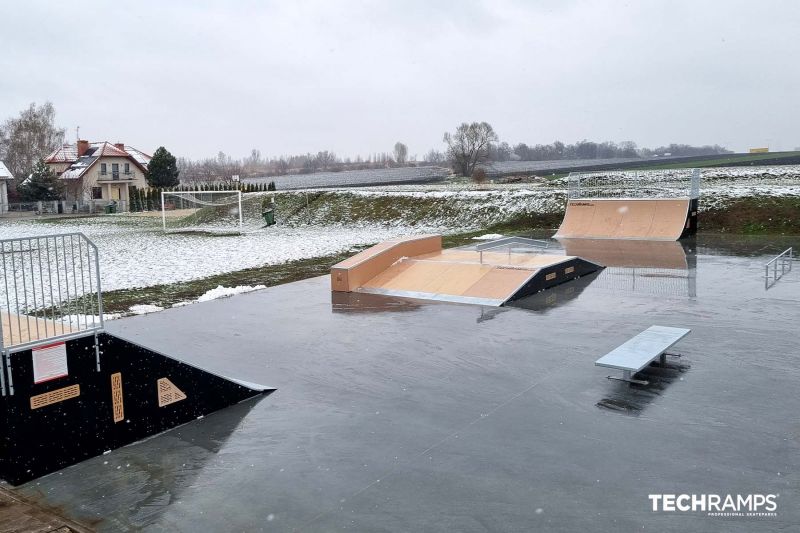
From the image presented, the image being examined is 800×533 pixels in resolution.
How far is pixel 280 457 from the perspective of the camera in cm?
660

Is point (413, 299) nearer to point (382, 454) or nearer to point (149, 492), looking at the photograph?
point (382, 454)

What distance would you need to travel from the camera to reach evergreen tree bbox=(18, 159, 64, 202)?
58031 millimetres

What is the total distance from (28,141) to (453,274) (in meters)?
74.5

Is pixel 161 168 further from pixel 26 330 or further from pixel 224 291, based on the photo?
pixel 26 330

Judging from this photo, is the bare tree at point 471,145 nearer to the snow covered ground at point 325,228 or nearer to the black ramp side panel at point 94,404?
the snow covered ground at point 325,228

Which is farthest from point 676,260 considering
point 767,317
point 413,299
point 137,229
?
point 137,229

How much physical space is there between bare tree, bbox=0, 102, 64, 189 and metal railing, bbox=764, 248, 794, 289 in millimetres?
75277

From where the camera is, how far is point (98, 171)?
216 feet

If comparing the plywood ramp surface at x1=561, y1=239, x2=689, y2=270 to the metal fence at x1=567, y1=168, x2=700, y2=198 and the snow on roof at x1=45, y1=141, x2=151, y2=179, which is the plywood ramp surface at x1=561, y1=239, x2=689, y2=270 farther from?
the snow on roof at x1=45, y1=141, x2=151, y2=179

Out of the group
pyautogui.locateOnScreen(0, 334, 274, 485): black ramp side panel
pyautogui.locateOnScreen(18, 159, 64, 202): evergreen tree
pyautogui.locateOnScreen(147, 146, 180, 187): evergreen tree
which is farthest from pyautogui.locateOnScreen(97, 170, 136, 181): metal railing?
pyautogui.locateOnScreen(0, 334, 274, 485): black ramp side panel

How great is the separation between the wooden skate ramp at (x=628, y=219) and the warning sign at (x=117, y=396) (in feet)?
71.8

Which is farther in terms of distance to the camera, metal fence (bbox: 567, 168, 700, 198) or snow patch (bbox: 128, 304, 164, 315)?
metal fence (bbox: 567, 168, 700, 198)

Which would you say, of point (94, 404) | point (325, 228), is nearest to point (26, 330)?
point (94, 404)

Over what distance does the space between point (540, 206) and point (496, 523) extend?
28601 millimetres
